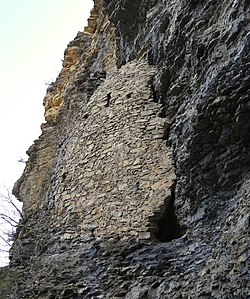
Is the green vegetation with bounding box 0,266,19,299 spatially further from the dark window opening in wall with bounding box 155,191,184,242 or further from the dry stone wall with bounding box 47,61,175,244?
the dark window opening in wall with bounding box 155,191,184,242

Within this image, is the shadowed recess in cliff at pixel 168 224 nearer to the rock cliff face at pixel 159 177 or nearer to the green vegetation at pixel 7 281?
the rock cliff face at pixel 159 177

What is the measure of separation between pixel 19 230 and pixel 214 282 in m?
6.17

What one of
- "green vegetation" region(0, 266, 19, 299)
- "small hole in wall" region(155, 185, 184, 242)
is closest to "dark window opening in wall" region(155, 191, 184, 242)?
"small hole in wall" region(155, 185, 184, 242)

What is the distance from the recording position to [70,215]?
28.4 ft

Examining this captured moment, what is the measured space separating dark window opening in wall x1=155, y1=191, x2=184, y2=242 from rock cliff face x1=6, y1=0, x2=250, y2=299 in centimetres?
2

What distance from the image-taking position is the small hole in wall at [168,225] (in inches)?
297

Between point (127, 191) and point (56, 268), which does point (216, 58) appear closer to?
point (127, 191)

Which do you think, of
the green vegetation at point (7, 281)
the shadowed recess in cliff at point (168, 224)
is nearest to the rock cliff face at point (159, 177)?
the shadowed recess in cliff at point (168, 224)

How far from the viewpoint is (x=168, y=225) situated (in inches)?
302

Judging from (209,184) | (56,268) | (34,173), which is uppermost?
(34,173)

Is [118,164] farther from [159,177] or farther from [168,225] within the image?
[168,225]

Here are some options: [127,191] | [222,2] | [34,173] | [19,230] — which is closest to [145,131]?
[127,191]

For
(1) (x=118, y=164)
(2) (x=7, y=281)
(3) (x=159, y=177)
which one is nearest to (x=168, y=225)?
(3) (x=159, y=177)

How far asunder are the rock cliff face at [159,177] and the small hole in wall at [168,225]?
20mm
